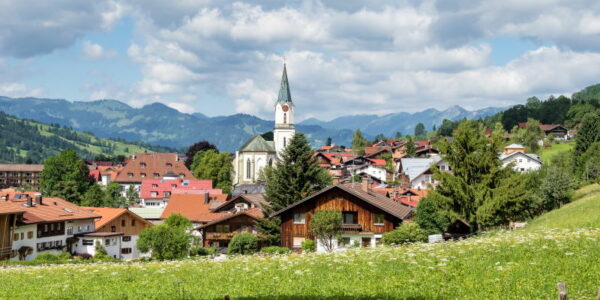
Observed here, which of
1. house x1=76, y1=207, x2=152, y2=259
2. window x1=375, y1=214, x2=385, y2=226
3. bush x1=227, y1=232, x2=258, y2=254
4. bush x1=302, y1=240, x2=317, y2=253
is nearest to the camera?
bush x1=302, y1=240, x2=317, y2=253

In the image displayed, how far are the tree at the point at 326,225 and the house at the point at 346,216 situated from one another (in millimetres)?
1789

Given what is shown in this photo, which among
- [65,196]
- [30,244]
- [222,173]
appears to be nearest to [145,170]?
[222,173]

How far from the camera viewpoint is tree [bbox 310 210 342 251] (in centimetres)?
3812

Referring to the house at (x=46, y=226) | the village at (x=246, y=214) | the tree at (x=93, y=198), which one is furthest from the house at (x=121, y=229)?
the tree at (x=93, y=198)

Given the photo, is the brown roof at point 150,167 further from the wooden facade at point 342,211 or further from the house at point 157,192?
the wooden facade at point 342,211

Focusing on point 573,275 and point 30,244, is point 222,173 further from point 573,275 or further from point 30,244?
point 573,275

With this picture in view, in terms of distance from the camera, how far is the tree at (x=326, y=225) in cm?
3812

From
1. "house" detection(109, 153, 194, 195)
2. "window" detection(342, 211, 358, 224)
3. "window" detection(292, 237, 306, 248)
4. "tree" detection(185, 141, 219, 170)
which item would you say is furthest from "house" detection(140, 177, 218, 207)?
"window" detection(342, 211, 358, 224)

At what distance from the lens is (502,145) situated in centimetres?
4631

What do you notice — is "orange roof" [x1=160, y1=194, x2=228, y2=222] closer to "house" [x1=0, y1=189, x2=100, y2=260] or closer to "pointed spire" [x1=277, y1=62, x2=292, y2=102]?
"house" [x1=0, y1=189, x2=100, y2=260]

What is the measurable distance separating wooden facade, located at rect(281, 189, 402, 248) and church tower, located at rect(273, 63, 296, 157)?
278ft

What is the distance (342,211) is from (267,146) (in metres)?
86.0

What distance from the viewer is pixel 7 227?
52688 millimetres

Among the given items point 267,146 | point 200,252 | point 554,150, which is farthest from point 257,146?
point 200,252
